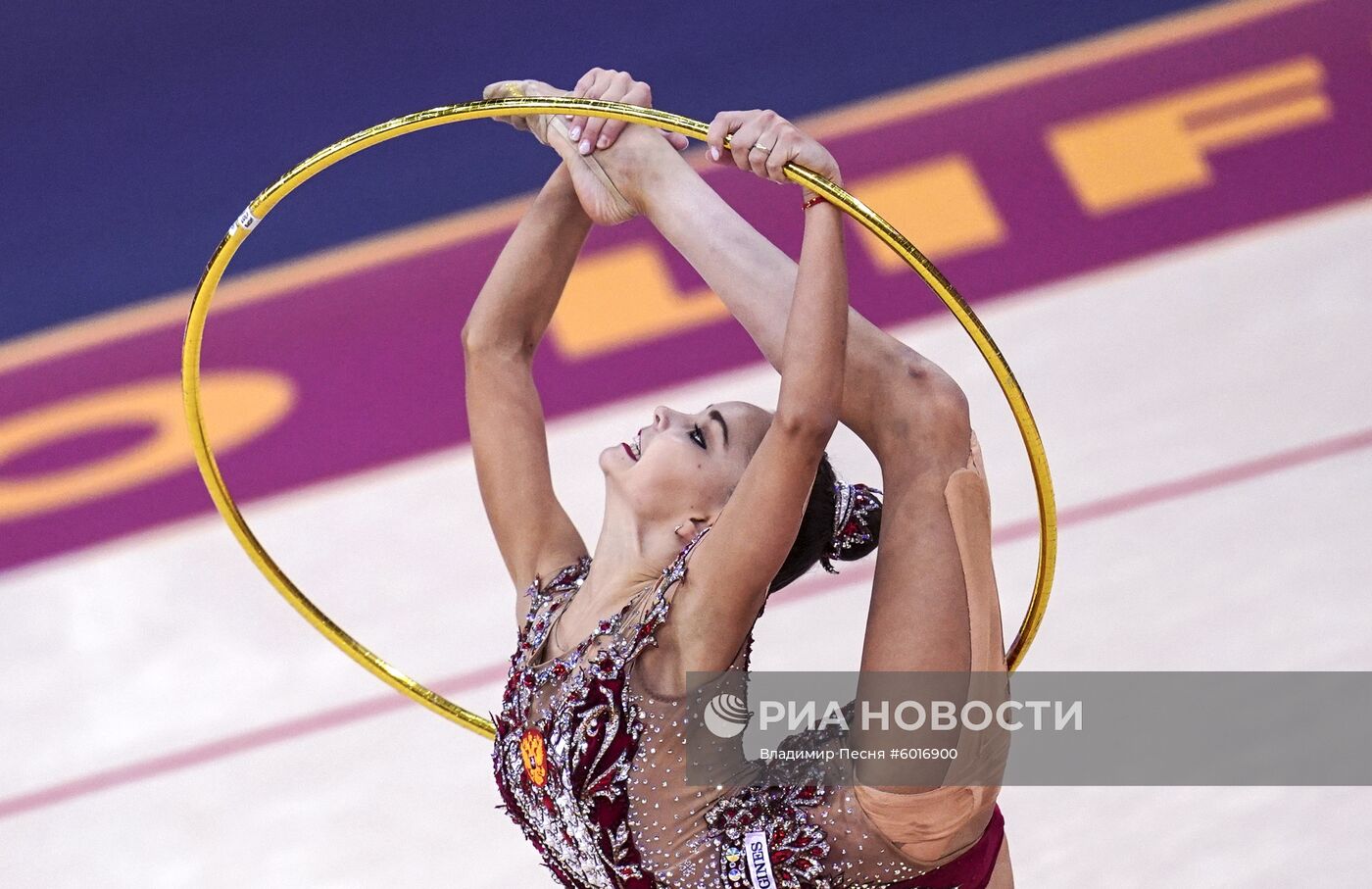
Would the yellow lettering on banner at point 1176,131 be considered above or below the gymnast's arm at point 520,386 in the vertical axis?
above

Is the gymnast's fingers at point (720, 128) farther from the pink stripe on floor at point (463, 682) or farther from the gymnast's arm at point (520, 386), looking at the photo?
the pink stripe on floor at point (463, 682)

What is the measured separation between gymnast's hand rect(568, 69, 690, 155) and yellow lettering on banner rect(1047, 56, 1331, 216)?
9.90ft

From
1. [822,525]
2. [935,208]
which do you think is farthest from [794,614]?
[935,208]

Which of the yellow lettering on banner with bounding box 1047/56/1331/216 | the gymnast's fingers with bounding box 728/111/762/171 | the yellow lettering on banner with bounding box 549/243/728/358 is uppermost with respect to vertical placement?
the yellow lettering on banner with bounding box 1047/56/1331/216

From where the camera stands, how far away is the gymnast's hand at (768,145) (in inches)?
88.4

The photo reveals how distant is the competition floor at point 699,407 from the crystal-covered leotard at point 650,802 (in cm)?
93

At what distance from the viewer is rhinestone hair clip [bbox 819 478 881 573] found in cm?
246

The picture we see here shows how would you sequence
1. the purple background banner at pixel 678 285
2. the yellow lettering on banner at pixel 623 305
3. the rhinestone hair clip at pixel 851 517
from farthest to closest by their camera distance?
the yellow lettering on banner at pixel 623 305 < the purple background banner at pixel 678 285 < the rhinestone hair clip at pixel 851 517

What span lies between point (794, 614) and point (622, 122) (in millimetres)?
1537

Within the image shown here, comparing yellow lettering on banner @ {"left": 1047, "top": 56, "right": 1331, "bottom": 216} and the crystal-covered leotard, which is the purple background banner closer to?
yellow lettering on banner @ {"left": 1047, "top": 56, "right": 1331, "bottom": 216}

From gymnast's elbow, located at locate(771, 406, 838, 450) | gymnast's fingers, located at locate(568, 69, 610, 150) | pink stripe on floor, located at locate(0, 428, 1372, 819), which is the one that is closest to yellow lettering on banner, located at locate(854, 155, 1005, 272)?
pink stripe on floor, located at locate(0, 428, 1372, 819)

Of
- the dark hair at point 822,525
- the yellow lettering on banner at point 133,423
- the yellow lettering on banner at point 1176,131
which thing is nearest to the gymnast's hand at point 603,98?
the dark hair at point 822,525

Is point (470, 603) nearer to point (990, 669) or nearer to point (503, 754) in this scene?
point (503, 754)

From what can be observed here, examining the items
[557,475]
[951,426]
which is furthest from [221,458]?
[951,426]
